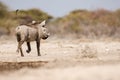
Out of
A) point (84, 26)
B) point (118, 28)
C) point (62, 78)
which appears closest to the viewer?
point (62, 78)

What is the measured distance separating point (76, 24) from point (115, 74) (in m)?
40.6

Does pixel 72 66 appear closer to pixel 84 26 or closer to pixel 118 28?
pixel 118 28

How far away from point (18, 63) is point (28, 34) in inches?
132

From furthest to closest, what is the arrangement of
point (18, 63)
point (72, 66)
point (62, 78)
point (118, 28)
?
point (118, 28)
point (18, 63)
point (72, 66)
point (62, 78)

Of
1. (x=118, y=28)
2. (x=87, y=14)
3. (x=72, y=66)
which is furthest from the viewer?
(x=87, y=14)

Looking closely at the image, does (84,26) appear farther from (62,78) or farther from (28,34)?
(62,78)

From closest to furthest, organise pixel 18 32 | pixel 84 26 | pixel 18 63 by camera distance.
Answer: pixel 18 63 → pixel 18 32 → pixel 84 26

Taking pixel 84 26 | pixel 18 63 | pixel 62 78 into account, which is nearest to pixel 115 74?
pixel 62 78

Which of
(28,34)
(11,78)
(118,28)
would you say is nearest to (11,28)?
(118,28)

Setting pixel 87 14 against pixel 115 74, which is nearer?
pixel 115 74

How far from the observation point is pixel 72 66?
16156 mm

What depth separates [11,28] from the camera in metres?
49.2

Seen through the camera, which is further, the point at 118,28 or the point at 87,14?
the point at 87,14

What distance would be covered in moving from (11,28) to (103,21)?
10.7 m
